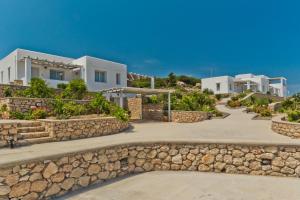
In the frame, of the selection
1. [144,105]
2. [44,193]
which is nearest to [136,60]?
[144,105]

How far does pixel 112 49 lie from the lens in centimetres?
3859

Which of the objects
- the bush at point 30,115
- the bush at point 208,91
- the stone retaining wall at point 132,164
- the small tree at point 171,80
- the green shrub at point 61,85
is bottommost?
the stone retaining wall at point 132,164

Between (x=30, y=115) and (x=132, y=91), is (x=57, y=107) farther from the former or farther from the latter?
(x=132, y=91)

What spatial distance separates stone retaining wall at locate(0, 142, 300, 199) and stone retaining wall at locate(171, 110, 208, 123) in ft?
41.0

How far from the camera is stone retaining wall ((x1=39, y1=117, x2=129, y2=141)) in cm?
951

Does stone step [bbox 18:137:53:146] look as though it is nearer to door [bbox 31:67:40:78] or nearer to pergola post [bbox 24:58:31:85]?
pergola post [bbox 24:58:31:85]

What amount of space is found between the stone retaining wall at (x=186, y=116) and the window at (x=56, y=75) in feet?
42.6

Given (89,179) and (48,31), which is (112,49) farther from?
(89,179)

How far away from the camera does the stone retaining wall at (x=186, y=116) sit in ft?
66.5

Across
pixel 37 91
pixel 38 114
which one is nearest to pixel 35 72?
pixel 37 91

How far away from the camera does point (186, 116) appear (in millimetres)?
20391

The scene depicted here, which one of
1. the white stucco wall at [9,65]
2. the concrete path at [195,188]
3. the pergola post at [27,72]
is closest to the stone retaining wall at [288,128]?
the concrete path at [195,188]

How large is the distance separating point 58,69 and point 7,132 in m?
17.7

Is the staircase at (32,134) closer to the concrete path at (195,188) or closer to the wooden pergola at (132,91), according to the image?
the concrete path at (195,188)
